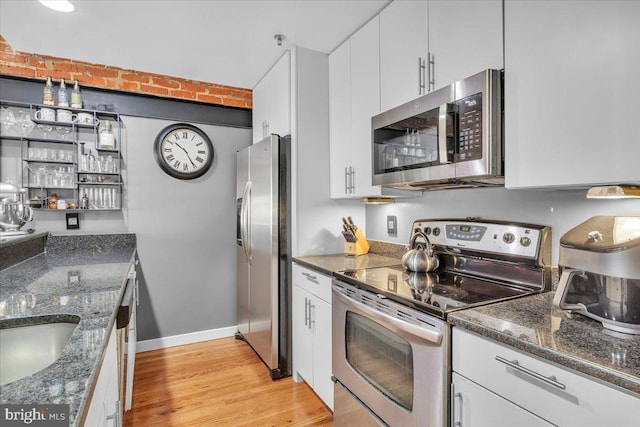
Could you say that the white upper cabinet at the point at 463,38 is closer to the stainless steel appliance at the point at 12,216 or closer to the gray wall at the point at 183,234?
the gray wall at the point at 183,234

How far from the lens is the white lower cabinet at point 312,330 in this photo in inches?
77.4

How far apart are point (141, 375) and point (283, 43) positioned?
2586 millimetres

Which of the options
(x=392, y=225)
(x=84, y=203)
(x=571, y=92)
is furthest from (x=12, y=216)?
(x=571, y=92)

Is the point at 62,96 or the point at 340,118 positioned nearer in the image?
the point at 340,118

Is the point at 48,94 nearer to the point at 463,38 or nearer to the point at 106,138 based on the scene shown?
the point at 106,138

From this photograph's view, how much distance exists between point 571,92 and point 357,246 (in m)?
1.57

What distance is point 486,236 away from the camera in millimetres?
1648

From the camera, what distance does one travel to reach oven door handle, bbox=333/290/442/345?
1185mm

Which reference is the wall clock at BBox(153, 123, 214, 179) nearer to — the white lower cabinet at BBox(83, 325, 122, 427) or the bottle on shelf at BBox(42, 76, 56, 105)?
the bottle on shelf at BBox(42, 76, 56, 105)

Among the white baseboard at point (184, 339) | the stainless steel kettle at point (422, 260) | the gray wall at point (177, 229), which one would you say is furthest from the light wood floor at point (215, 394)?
the stainless steel kettle at point (422, 260)

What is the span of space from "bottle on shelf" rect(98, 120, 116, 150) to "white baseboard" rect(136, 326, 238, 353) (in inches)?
65.0

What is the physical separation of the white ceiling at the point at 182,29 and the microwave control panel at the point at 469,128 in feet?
3.03

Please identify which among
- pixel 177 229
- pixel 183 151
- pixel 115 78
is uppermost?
pixel 115 78

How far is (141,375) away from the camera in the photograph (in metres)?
2.51
